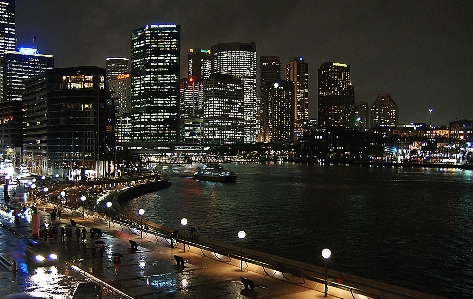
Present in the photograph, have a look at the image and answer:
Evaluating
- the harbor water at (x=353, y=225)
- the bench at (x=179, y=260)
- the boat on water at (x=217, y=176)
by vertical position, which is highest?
the bench at (x=179, y=260)

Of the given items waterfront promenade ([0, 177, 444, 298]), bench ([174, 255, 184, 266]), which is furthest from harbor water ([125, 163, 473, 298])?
bench ([174, 255, 184, 266])

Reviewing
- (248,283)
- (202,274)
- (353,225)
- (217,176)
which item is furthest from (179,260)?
(217,176)

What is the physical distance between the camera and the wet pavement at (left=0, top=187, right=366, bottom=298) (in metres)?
20.5

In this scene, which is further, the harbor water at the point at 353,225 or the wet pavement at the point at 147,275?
the harbor water at the point at 353,225

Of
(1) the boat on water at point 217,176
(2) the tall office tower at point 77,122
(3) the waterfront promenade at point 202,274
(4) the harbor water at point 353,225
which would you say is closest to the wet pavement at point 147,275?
(3) the waterfront promenade at point 202,274

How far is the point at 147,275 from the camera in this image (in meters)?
23.6

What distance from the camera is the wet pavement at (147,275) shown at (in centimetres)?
2053

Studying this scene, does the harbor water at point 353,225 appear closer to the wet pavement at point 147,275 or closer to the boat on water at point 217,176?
the wet pavement at point 147,275

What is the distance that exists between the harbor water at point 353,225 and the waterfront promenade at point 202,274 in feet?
39.1

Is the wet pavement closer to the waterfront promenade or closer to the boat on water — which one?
the waterfront promenade

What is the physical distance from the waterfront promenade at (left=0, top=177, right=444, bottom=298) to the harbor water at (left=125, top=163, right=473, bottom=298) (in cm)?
1191

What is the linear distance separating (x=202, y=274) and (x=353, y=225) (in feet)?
124

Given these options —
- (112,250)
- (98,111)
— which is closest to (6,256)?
(112,250)

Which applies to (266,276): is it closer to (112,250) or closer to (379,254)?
(112,250)
